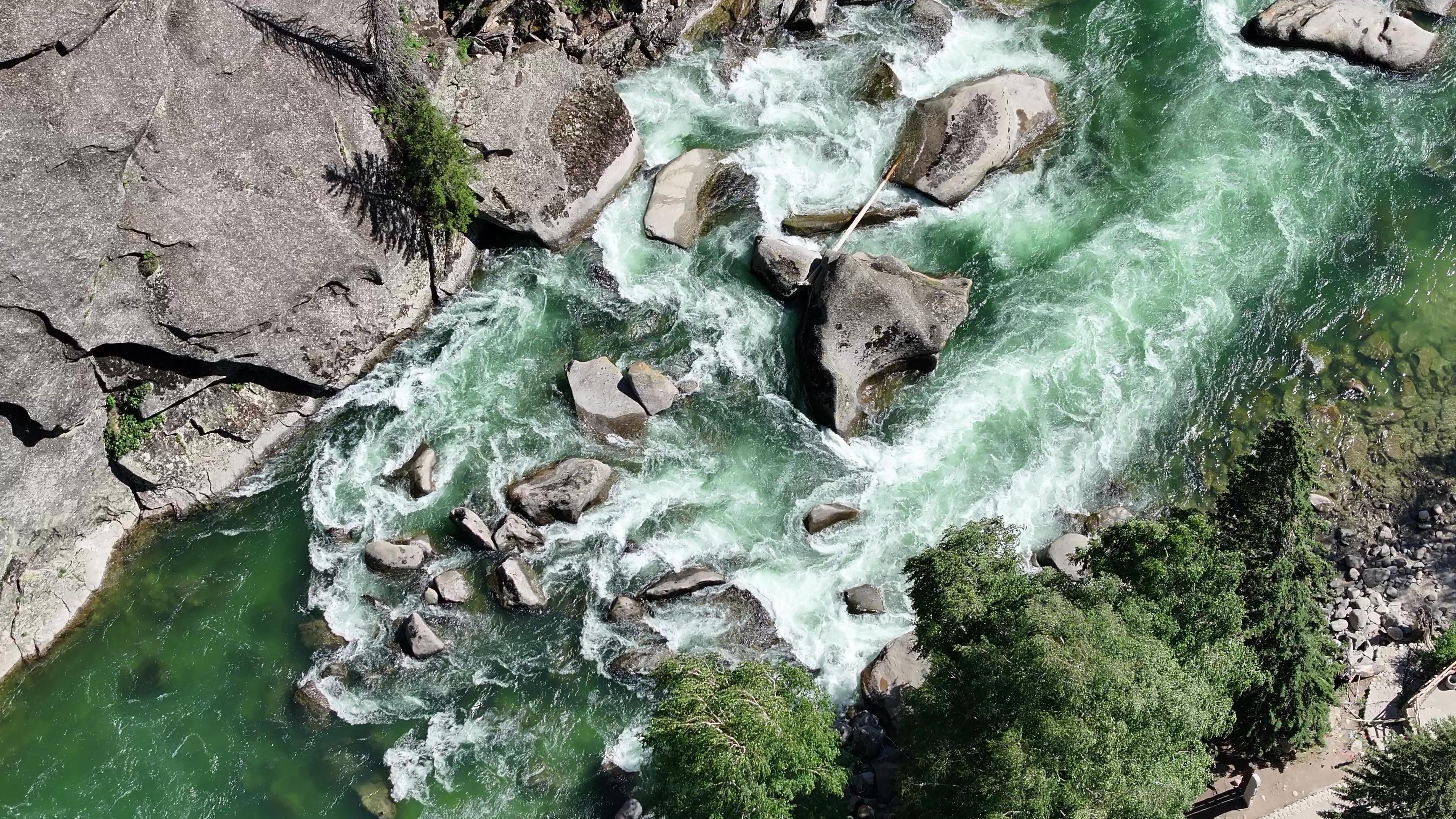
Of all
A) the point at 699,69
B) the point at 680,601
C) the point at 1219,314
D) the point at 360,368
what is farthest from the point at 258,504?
the point at 1219,314

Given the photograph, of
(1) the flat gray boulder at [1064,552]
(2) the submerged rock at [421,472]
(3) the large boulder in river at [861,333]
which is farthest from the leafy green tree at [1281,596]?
(2) the submerged rock at [421,472]

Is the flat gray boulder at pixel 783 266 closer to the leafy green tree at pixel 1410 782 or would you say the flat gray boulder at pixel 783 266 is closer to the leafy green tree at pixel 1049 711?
the leafy green tree at pixel 1049 711

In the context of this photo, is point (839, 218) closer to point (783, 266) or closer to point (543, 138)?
point (783, 266)

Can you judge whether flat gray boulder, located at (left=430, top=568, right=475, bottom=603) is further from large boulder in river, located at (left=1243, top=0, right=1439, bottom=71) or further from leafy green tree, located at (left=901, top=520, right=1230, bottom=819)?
large boulder in river, located at (left=1243, top=0, right=1439, bottom=71)

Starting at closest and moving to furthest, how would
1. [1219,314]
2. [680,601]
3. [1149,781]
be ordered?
[1149,781] < [680,601] < [1219,314]

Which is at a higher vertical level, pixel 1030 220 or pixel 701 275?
pixel 1030 220

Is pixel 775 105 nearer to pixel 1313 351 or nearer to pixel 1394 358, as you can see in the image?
pixel 1313 351
